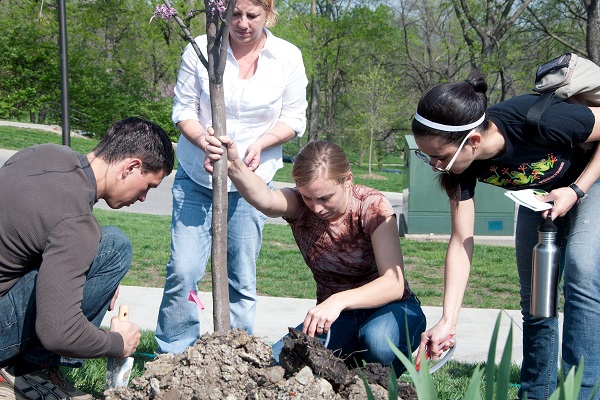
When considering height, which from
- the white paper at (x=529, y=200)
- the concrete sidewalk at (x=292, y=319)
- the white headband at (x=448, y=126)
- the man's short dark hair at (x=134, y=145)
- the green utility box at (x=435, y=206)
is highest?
the white headband at (x=448, y=126)

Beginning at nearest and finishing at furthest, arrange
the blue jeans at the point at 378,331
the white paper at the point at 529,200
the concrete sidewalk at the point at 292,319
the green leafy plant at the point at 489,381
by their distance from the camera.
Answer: the green leafy plant at the point at 489,381 → the white paper at the point at 529,200 → the blue jeans at the point at 378,331 → the concrete sidewalk at the point at 292,319

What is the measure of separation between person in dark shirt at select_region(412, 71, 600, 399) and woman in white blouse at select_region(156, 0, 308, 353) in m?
0.81

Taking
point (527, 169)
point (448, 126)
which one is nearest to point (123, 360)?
point (448, 126)

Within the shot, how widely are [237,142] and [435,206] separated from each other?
6725mm

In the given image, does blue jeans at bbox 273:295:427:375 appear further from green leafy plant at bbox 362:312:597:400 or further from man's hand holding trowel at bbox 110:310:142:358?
green leafy plant at bbox 362:312:597:400

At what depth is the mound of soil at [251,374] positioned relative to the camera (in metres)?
2.24

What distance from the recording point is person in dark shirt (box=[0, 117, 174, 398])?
2.23m

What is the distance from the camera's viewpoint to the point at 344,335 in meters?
3.03

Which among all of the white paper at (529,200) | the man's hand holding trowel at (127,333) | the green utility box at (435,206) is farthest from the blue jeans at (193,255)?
the green utility box at (435,206)

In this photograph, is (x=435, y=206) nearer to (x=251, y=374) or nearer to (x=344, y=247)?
(x=344, y=247)

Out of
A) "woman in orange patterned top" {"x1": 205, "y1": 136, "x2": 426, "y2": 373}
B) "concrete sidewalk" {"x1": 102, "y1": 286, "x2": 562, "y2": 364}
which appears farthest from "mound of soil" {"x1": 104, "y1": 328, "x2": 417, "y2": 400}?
"concrete sidewalk" {"x1": 102, "y1": 286, "x2": 562, "y2": 364}

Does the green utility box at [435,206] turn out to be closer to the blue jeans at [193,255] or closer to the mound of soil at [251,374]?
the blue jeans at [193,255]

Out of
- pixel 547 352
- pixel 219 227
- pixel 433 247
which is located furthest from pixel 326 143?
pixel 433 247

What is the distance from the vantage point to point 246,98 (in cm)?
328
